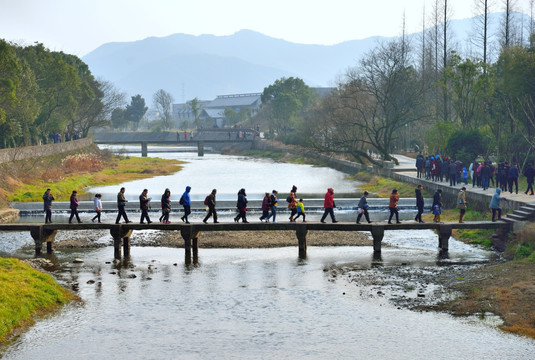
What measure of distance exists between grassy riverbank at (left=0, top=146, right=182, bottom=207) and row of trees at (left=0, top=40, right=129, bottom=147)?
12.3 feet

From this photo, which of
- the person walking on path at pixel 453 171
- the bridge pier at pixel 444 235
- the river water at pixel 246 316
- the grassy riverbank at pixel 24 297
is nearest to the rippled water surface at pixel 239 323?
the river water at pixel 246 316

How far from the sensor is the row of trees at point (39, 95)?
188 feet

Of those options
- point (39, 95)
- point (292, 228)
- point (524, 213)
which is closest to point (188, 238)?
point (292, 228)

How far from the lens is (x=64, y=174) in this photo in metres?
70.8

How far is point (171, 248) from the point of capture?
35.0m

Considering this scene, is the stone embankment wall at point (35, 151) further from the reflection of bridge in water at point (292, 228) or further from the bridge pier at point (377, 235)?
the bridge pier at point (377, 235)

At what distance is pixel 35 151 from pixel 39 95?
9.79 m

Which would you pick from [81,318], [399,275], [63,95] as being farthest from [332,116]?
[81,318]

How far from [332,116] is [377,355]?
61.7 m

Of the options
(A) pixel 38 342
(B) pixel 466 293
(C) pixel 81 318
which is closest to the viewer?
(A) pixel 38 342

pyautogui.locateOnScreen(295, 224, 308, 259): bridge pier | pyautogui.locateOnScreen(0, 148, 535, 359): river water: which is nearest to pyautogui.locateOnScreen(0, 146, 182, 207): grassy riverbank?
pyautogui.locateOnScreen(0, 148, 535, 359): river water

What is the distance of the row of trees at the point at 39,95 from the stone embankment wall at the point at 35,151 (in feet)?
6.41

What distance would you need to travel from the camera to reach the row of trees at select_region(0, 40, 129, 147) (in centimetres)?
5738

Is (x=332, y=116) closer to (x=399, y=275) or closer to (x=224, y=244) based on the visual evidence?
(x=224, y=244)
